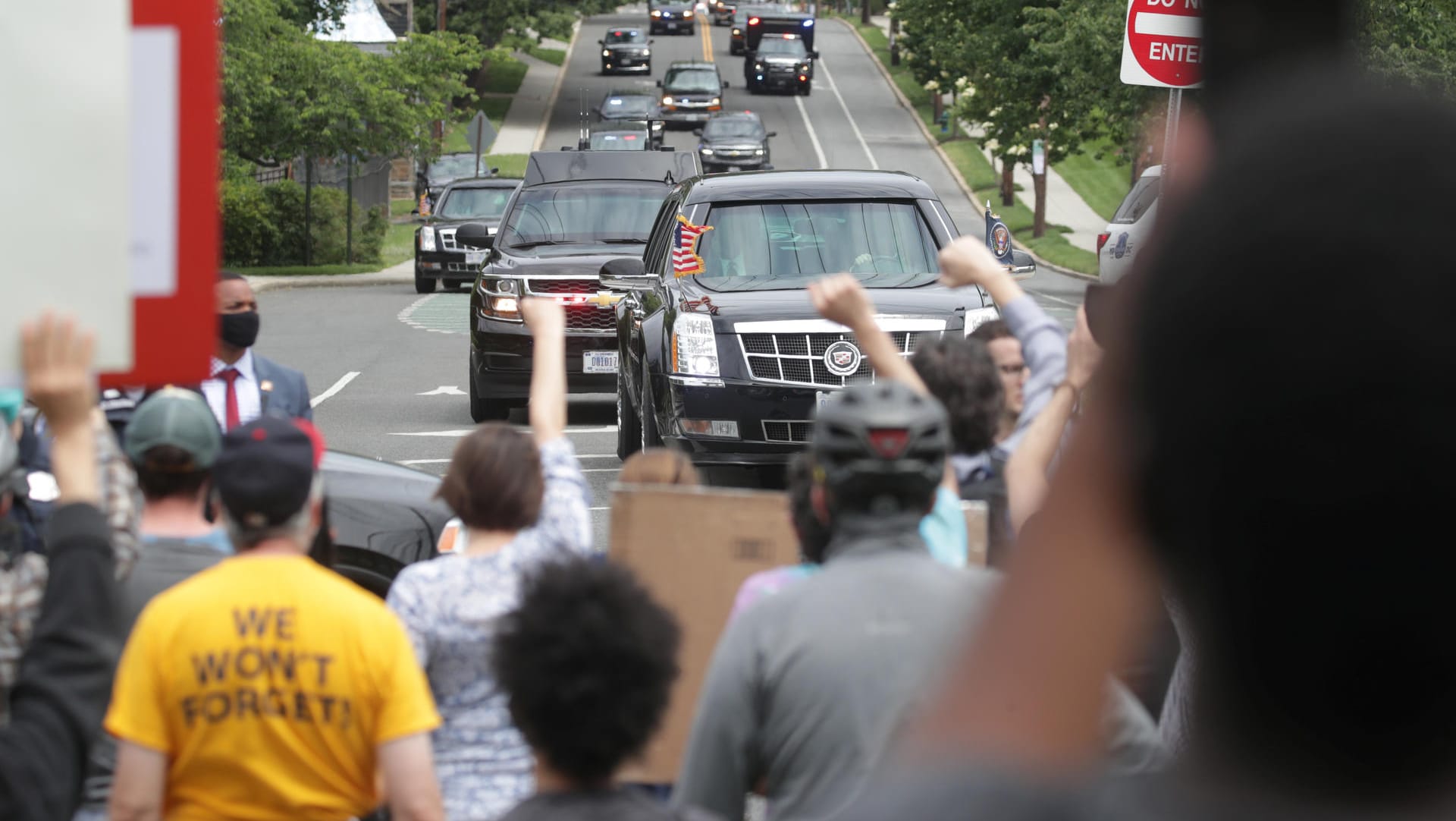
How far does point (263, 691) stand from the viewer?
3291mm

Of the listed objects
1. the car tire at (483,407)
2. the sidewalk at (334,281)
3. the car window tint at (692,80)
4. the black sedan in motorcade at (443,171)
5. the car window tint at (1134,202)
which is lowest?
the car tire at (483,407)

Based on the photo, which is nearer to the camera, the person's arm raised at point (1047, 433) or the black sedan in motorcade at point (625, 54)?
the person's arm raised at point (1047, 433)

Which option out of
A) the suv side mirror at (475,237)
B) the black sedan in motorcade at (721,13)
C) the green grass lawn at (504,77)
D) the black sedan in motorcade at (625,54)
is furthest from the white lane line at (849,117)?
the suv side mirror at (475,237)

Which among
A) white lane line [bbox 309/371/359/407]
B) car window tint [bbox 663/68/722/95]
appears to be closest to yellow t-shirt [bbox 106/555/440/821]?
white lane line [bbox 309/371/359/407]

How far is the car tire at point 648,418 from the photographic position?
33.4 ft

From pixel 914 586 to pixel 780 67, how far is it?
65638mm

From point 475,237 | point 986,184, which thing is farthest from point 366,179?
point 475,237

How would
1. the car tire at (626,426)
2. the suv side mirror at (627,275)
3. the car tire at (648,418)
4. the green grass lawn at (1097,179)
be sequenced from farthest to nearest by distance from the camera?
the green grass lawn at (1097,179)
the car tire at (626,426)
the suv side mirror at (627,275)
the car tire at (648,418)

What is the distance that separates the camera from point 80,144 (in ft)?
8.31

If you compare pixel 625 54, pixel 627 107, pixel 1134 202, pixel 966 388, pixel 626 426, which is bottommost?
pixel 626 426

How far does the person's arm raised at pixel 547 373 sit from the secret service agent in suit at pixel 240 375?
6.93ft

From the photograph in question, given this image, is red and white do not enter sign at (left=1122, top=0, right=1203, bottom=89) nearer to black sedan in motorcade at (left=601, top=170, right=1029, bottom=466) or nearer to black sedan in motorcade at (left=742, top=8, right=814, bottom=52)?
black sedan in motorcade at (left=601, top=170, right=1029, bottom=466)

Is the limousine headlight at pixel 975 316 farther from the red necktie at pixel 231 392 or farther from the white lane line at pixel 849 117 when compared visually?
the white lane line at pixel 849 117

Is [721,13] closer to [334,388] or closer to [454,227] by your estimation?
[454,227]
